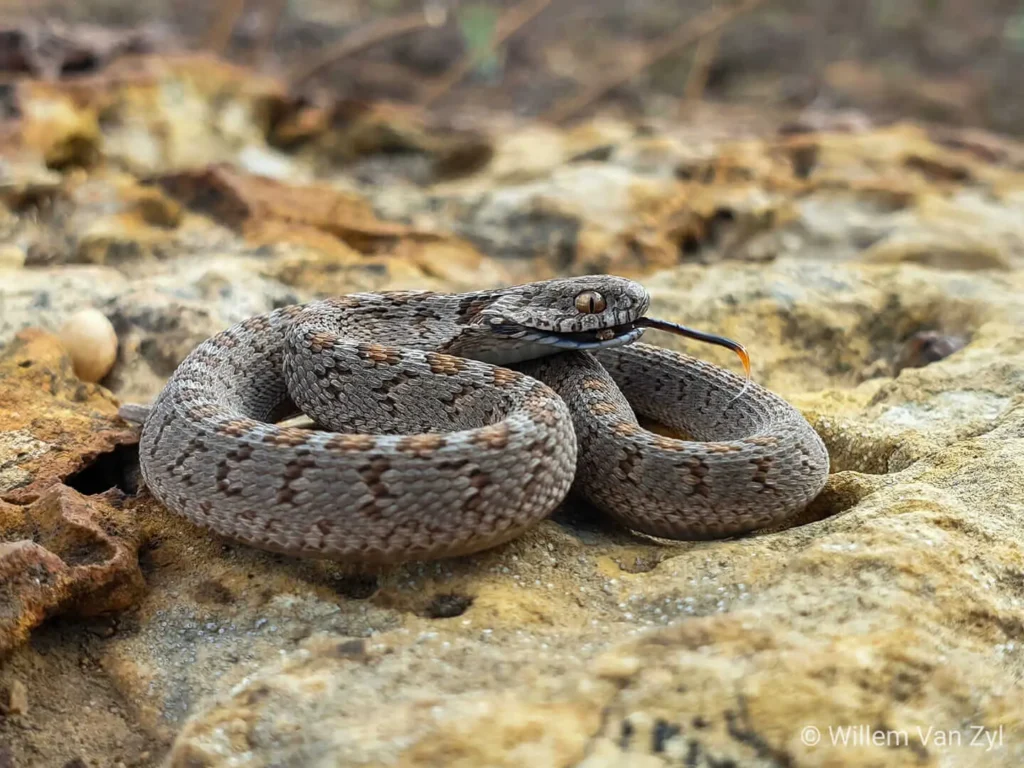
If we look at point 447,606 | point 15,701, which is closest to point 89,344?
point 15,701

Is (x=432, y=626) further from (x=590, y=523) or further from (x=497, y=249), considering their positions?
(x=497, y=249)

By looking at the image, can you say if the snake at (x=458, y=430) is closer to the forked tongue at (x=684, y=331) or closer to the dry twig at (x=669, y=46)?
the forked tongue at (x=684, y=331)

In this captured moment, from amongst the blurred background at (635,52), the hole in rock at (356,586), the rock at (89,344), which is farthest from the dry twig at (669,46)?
the hole in rock at (356,586)

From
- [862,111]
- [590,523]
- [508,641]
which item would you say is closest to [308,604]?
[508,641]

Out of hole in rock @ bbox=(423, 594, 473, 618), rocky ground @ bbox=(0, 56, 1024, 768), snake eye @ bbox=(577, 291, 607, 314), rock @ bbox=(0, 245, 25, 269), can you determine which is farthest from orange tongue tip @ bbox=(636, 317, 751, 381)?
rock @ bbox=(0, 245, 25, 269)

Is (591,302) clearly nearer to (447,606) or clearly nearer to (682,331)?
(682,331)

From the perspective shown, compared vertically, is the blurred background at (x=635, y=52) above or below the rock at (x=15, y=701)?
above
